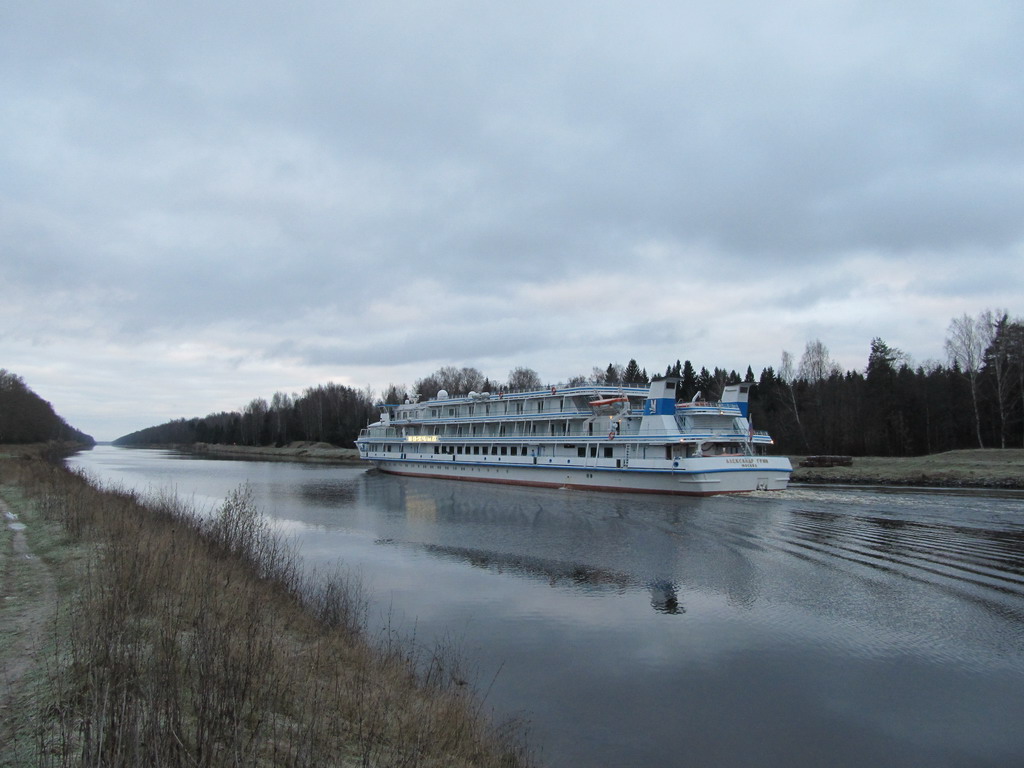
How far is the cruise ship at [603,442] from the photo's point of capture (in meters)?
46.2

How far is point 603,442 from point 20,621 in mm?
44839

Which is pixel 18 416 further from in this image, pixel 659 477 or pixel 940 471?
pixel 940 471

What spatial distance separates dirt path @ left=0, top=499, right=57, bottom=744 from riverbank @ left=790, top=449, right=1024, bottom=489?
192ft

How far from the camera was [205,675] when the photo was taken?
303 inches

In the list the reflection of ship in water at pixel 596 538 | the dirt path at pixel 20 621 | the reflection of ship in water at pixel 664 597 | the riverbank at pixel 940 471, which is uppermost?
the dirt path at pixel 20 621

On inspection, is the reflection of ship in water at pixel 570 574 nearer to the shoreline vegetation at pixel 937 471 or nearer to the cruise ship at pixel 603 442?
the cruise ship at pixel 603 442

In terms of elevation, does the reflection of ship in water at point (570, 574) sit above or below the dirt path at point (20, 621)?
below

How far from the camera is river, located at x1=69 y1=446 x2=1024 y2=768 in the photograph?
438 inches

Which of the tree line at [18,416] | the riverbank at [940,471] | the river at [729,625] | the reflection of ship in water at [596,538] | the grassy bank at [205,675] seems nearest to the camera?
the grassy bank at [205,675]

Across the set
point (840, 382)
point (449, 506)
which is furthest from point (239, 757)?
point (840, 382)

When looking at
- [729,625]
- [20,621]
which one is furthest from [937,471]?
[20,621]

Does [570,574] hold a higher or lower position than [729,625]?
higher

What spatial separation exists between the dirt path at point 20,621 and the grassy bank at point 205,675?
30 millimetres

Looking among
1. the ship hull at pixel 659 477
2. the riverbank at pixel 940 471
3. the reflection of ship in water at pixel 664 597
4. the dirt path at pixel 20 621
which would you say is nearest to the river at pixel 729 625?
the reflection of ship in water at pixel 664 597
